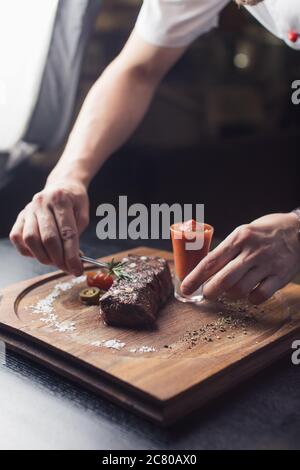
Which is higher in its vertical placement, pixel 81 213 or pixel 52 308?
pixel 81 213

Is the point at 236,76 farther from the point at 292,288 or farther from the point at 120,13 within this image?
the point at 292,288

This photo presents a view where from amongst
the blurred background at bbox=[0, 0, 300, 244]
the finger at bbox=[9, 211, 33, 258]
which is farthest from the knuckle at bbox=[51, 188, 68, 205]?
the blurred background at bbox=[0, 0, 300, 244]

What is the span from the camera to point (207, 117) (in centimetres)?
506

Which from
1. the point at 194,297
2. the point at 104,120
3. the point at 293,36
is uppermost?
the point at 293,36

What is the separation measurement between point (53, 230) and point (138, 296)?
0.31m

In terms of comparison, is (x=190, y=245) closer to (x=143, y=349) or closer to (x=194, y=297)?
(x=194, y=297)

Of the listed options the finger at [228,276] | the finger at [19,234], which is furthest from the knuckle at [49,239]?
the finger at [228,276]

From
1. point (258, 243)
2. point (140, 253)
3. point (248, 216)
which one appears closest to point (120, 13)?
point (248, 216)

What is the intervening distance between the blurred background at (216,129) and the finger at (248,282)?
212 cm

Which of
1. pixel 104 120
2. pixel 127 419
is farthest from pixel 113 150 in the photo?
pixel 127 419

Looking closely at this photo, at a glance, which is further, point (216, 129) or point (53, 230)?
point (216, 129)

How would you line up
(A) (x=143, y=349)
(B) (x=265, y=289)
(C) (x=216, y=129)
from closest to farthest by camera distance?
(A) (x=143, y=349)
(B) (x=265, y=289)
(C) (x=216, y=129)

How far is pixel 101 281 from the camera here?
1653 mm

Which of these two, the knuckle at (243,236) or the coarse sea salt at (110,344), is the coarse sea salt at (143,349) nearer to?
the coarse sea salt at (110,344)
